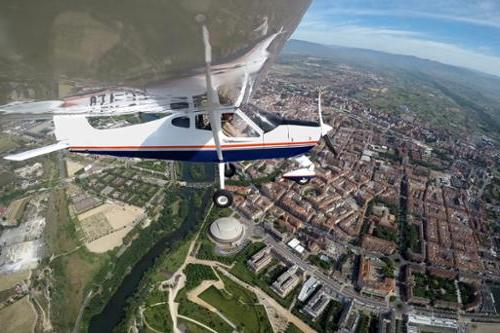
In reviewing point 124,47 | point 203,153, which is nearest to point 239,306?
point 203,153

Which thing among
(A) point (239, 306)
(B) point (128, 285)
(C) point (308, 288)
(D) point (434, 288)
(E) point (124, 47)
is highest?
(E) point (124, 47)

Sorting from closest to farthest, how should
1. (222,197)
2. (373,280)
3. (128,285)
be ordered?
1. (222,197)
2. (128,285)
3. (373,280)

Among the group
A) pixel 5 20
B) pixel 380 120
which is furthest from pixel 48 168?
pixel 380 120

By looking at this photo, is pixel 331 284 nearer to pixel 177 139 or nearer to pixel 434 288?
pixel 434 288

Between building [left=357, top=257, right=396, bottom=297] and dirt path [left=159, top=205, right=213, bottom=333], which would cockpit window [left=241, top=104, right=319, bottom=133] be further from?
building [left=357, top=257, right=396, bottom=297]

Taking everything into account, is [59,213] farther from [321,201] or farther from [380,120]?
[380,120]

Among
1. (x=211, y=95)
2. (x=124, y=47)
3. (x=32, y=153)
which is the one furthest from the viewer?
(x=32, y=153)

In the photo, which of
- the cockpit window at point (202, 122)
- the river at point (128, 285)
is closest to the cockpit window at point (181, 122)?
the cockpit window at point (202, 122)
